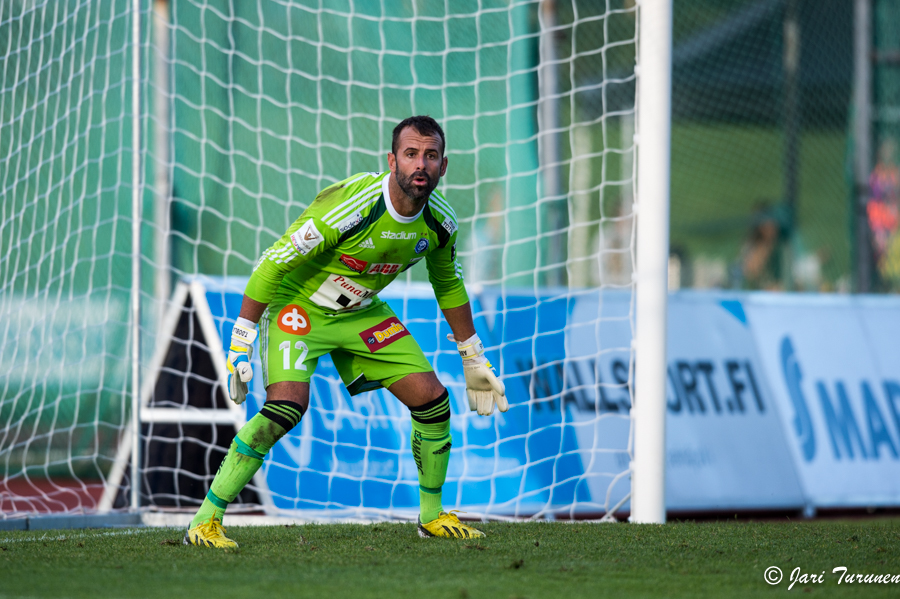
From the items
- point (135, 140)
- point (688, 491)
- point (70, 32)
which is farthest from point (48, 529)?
point (688, 491)

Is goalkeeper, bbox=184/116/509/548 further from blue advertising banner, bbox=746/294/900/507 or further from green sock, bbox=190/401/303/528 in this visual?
blue advertising banner, bbox=746/294/900/507

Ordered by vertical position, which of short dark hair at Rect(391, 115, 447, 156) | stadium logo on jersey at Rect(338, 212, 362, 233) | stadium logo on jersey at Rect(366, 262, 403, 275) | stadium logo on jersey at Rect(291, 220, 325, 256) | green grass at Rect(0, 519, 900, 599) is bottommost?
green grass at Rect(0, 519, 900, 599)

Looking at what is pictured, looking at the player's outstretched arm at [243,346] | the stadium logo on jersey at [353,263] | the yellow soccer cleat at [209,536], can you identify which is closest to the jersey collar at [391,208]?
the stadium logo on jersey at [353,263]

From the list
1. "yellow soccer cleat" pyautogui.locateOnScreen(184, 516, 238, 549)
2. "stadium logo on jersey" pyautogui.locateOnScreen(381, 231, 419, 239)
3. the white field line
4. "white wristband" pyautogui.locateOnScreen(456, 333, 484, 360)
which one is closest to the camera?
"yellow soccer cleat" pyautogui.locateOnScreen(184, 516, 238, 549)

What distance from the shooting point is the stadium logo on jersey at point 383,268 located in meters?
4.27

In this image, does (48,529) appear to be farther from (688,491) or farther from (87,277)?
(688,491)

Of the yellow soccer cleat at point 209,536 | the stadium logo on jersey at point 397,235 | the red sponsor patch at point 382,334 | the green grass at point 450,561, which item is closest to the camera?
the green grass at point 450,561

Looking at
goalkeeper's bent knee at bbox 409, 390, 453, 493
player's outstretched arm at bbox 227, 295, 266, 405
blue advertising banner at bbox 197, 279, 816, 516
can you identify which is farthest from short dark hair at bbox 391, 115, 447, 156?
blue advertising banner at bbox 197, 279, 816, 516

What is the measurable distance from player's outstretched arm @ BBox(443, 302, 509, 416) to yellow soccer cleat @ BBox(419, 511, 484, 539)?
0.52 metres

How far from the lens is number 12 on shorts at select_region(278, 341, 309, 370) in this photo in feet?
13.9

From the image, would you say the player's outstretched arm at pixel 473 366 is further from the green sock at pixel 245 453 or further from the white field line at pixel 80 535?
the white field line at pixel 80 535

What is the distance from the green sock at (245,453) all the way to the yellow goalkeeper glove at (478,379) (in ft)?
3.03

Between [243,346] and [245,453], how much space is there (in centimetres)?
45

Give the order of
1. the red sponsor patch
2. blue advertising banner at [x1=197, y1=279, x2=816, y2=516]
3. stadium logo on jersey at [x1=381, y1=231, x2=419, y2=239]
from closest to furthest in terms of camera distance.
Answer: stadium logo on jersey at [x1=381, y1=231, x2=419, y2=239] → the red sponsor patch → blue advertising banner at [x1=197, y1=279, x2=816, y2=516]
